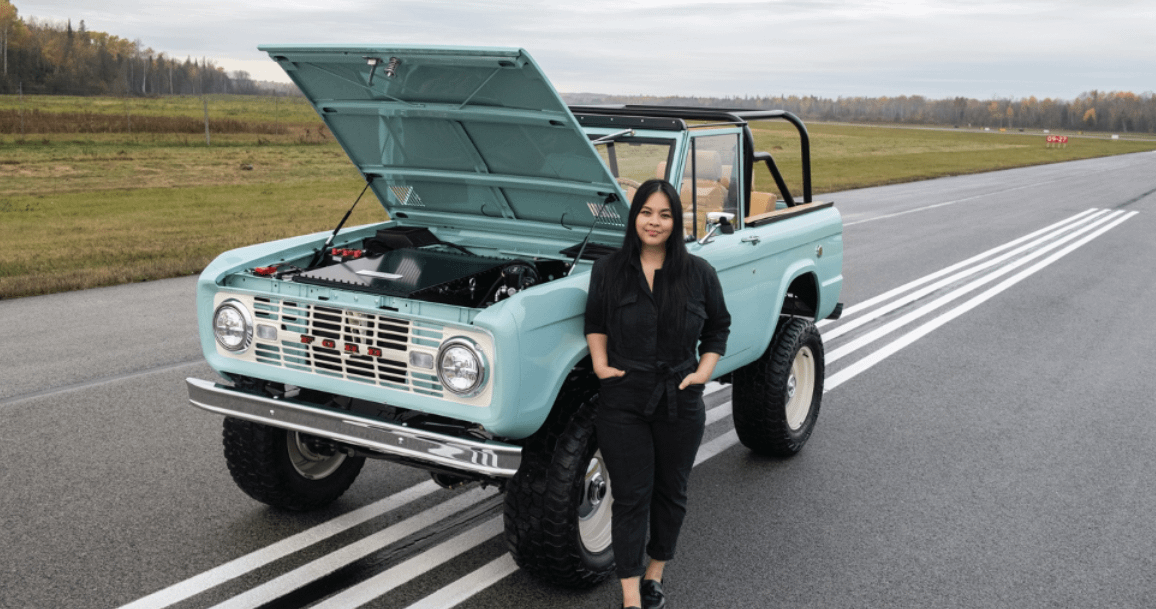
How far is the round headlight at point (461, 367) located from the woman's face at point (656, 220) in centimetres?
77

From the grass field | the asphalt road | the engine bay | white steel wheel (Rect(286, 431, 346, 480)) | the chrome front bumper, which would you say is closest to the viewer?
the chrome front bumper

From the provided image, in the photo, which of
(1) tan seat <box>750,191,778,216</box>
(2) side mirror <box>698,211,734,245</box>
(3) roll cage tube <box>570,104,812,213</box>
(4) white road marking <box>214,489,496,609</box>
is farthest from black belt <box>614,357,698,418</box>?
(1) tan seat <box>750,191,778,216</box>

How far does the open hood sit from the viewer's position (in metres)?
4.27

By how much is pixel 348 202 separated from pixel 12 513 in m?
17.5

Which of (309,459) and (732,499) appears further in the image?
(732,499)

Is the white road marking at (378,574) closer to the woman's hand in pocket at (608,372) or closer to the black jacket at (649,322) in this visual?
the woman's hand in pocket at (608,372)

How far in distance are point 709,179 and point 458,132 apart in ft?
4.35

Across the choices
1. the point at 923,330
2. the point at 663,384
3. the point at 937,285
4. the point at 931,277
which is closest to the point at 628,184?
the point at 663,384

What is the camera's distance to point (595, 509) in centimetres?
432

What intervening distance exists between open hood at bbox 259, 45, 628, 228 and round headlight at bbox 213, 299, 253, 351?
46.3 inches

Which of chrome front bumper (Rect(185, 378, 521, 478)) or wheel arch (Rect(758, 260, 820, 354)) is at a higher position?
wheel arch (Rect(758, 260, 820, 354))

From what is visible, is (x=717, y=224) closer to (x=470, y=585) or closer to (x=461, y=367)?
(x=461, y=367)

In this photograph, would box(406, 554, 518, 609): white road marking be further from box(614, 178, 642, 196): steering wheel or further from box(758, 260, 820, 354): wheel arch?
box(758, 260, 820, 354): wheel arch

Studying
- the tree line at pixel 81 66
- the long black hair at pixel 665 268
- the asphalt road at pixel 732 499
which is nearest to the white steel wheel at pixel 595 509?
the asphalt road at pixel 732 499
